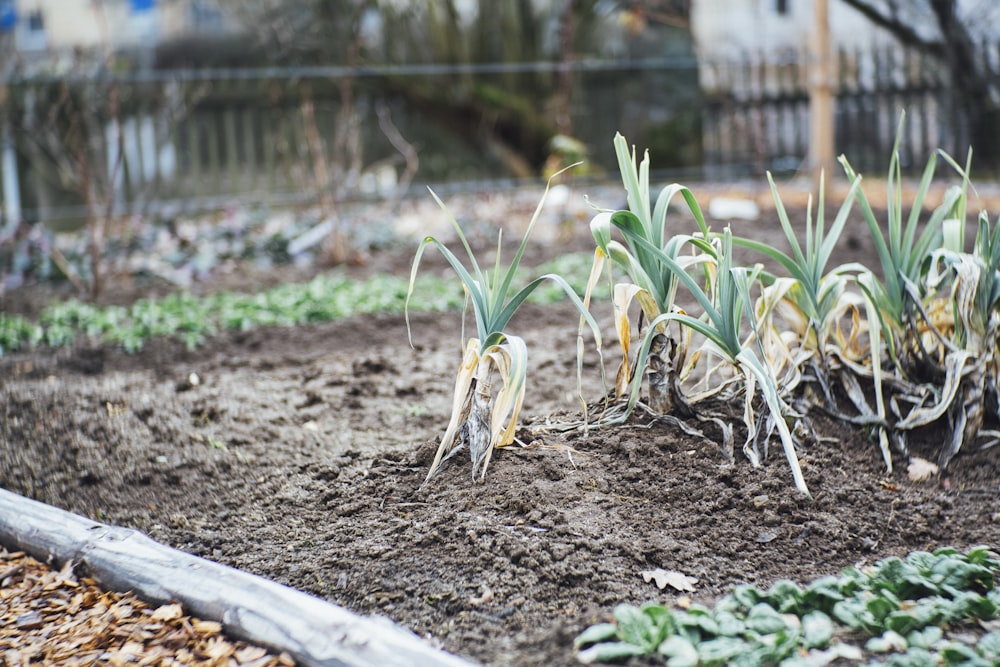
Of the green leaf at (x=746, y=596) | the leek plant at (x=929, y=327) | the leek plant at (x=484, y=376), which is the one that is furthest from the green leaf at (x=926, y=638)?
the leek plant at (x=484, y=376)

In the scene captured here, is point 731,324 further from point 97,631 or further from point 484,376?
point 97,631

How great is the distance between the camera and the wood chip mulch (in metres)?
2.16

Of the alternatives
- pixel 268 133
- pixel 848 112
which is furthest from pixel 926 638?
pixel 268 133

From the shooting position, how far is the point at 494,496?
2580 mm

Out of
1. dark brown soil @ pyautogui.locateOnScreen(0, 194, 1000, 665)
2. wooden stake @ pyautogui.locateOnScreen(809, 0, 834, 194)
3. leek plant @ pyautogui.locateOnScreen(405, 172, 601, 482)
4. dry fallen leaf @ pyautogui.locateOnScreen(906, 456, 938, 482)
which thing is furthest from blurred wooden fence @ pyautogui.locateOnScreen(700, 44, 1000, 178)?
leek plant @ pyautogui.locateOnScreen(405, 172, 601, 482)

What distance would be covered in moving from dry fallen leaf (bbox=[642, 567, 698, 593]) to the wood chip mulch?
2.84ft

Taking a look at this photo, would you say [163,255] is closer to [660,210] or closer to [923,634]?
[660,210]

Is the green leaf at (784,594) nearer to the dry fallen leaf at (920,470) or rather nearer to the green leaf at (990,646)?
the green leaf at (990,646)

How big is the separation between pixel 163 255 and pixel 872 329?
5.53 metres

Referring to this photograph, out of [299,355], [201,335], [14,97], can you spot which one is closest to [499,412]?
[299,355]

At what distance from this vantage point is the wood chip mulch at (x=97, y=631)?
7.07ft

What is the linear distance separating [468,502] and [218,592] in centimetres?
69

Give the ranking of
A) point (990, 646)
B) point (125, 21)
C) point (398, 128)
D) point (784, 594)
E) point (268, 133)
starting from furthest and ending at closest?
point (125, 21) → point (398, 128) → point (268, 133) → point (784, 594) → point (990, 646)

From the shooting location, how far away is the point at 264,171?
11.0 metres
